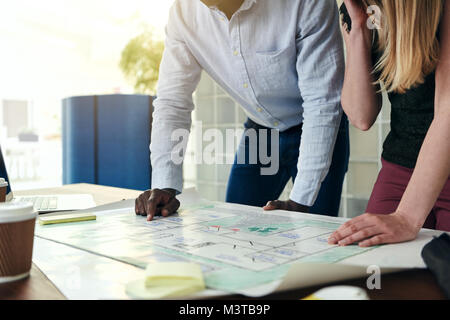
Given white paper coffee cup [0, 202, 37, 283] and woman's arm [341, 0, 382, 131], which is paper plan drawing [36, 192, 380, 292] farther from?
woman's arm [341, 0, 382, 131]

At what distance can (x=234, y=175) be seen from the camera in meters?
1.47

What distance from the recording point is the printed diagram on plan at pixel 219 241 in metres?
0.56

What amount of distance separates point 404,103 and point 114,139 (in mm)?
1592

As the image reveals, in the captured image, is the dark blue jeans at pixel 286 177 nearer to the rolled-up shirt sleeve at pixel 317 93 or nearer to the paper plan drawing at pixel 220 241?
the rolled-up shirt sleeve at pixel 317 93

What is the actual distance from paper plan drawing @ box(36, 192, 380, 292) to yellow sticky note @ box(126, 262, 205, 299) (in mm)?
25

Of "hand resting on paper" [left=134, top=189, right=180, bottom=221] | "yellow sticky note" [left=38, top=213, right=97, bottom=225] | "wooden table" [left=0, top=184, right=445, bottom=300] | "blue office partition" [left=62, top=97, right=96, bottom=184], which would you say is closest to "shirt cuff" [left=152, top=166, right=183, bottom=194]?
"hand resting on paper" [left=134, top=189, right=180, bottom=221]

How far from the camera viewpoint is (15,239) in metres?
0.53

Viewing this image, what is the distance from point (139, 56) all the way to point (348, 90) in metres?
1.91

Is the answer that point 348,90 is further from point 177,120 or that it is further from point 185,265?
point 185,265

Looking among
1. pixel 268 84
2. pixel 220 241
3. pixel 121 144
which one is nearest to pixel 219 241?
pixel 220 241

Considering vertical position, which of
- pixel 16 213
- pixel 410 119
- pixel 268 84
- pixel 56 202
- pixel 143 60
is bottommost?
pixel 56 202

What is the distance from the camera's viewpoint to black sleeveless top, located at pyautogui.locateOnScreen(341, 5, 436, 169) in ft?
3.28

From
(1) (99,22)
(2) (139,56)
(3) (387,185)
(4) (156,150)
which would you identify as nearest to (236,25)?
(4) (156,150)

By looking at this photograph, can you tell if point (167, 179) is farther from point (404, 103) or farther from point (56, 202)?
point (404, 103)
